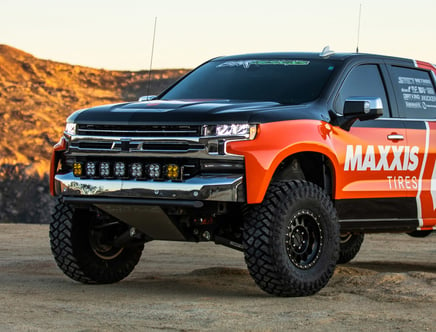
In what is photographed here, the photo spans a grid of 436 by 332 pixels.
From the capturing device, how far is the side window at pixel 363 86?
370 inches

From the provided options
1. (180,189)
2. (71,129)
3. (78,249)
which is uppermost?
(71,129)

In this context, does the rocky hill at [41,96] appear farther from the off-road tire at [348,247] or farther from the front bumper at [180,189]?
the front bumper at [180,189]

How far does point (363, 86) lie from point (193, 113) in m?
2.03

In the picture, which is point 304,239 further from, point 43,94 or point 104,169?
point 43,94

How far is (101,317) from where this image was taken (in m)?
7.49

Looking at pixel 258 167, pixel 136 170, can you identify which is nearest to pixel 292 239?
pixel 258 167

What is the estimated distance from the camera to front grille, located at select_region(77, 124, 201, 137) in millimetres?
8289

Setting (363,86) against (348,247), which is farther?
(348,247)

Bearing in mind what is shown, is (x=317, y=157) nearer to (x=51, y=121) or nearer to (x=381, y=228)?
(x=381, y=228)

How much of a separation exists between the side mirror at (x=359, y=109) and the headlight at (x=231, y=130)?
1.19 meters

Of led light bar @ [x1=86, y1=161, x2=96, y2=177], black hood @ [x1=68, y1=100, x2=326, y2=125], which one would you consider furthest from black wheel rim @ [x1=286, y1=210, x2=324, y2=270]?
led light bar @ [x1=86, y1=161, x2=96, y2=177]

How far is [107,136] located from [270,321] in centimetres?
218

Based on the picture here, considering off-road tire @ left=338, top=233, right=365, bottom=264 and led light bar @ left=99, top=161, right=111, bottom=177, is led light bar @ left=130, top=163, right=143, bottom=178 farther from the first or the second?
off-road tire @ left=338, top=233, right=365, bottom=264

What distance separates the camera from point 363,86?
9.72 meters
